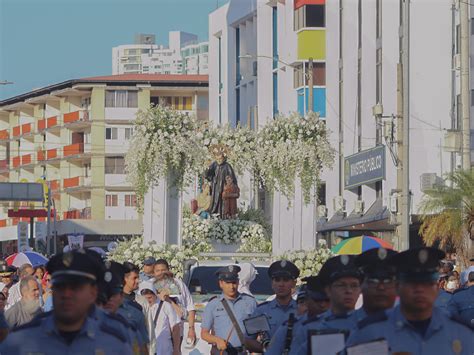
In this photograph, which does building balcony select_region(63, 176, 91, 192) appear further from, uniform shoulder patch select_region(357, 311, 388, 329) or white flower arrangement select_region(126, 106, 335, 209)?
uniform shoulder patch select_region(357, 311, 388, 329)

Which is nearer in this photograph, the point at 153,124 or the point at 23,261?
the point at 23,261

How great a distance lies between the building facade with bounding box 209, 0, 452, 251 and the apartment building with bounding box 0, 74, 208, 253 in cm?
3172

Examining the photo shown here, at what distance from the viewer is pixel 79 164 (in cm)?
11338

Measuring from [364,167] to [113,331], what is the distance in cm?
4603

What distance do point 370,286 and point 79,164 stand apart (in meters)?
106

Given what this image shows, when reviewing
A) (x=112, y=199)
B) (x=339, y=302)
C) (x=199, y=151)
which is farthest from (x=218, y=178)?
(x=112, y=199)

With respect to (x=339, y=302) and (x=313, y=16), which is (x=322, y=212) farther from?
(x=339, y=302)

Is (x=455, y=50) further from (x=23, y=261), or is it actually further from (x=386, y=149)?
(x=23, y=261)

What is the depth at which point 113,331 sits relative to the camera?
26.3 feet

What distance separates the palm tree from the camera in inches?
1576

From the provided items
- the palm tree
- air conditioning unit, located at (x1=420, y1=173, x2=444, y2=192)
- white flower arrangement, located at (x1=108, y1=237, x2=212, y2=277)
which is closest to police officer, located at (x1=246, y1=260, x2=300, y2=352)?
white flower arrangement, located at (x1=108, y1=237, x2=212, y2=277)

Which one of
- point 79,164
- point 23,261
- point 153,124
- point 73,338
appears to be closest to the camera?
point 73,338

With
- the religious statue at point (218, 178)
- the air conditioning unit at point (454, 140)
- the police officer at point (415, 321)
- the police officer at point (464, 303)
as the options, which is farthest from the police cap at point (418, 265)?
the air conditioning unit at point (454, 140)

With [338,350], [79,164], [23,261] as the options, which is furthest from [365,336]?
[79,164]
